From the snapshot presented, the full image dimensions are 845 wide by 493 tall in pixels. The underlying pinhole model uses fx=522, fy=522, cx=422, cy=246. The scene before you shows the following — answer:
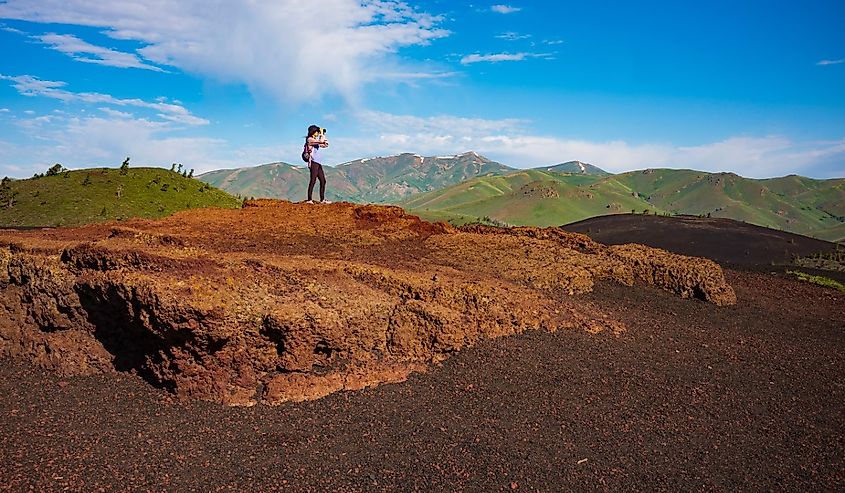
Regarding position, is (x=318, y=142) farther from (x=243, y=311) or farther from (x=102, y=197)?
(x=102, y=197)

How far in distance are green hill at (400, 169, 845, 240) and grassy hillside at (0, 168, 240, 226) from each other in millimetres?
45497

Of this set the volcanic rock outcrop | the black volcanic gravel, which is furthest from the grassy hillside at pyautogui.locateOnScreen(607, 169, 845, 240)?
the volcanic rock outcrop

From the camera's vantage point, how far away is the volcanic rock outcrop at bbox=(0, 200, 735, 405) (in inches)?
389

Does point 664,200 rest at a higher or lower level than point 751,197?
lower

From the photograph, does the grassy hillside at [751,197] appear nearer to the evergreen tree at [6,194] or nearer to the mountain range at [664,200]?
the mountain range at [664,200]

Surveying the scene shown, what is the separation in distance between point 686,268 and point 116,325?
17.1 m

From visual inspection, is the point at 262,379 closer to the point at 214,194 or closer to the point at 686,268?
the point at 686,268

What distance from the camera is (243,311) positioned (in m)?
9.89

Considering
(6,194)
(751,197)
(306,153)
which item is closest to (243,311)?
(306,153)

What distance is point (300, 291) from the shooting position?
1111 cm

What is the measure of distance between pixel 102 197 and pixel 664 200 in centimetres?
17140

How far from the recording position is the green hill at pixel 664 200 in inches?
4294

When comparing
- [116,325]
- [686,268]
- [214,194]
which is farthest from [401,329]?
[214,194]

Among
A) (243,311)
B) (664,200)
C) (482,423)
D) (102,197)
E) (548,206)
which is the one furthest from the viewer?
(664,200)
